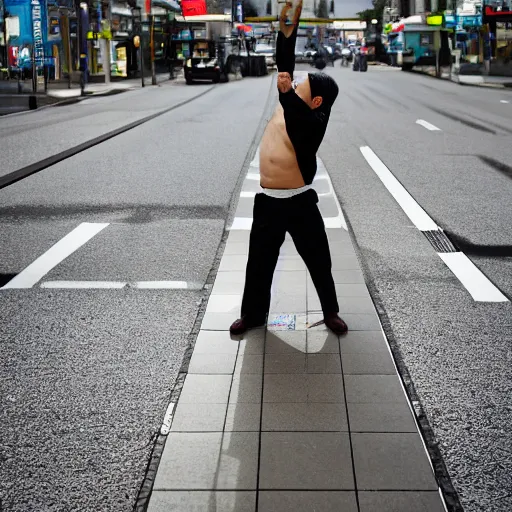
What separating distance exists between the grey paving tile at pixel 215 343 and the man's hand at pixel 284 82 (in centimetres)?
148

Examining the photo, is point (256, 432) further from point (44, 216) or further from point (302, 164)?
point (44, 216)

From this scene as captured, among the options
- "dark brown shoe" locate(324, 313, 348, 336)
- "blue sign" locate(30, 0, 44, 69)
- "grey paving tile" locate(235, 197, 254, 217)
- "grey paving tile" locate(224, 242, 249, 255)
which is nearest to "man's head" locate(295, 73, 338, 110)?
"dark brown shoe" locate(324, 313, 348, 336)

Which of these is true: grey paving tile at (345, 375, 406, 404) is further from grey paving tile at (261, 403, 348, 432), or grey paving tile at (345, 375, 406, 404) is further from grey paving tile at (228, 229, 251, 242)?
grey paving tile at (228, 229, 251, 242)

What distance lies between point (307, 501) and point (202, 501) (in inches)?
15.4

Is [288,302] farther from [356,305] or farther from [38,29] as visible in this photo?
[38,29]

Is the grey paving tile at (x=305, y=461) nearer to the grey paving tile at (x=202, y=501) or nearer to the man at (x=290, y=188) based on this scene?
the grey paving tile at (x=202, y=501)

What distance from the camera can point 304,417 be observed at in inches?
154

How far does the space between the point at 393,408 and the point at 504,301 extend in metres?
2.33

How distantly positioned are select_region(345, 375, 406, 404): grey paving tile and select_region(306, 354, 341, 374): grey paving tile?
5.6 inches

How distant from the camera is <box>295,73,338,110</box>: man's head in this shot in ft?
15.5

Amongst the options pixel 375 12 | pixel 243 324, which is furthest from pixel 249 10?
pixel 243 324

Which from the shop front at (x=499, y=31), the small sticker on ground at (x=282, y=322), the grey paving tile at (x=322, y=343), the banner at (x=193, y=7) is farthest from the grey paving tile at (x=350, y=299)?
the banner at (x=193, y=7)

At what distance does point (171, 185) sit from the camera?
37.9 ft

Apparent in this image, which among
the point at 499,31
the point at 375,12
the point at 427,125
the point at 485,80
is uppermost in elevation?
the point at 375,12
